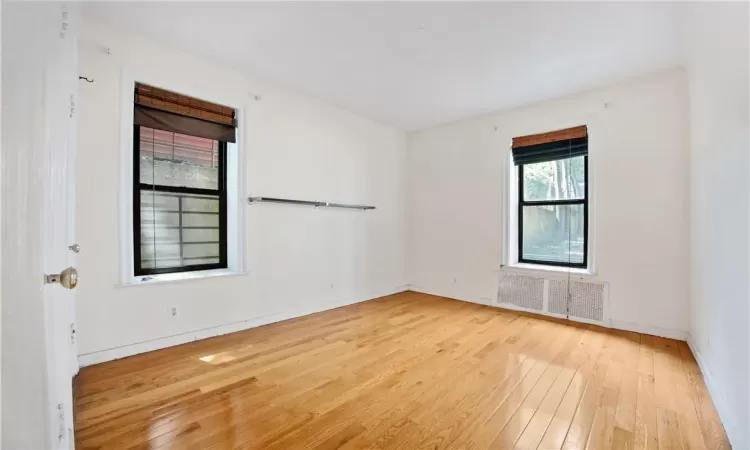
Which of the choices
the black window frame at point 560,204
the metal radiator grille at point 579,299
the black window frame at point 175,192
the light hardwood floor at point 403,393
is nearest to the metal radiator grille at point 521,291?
the metal radiator grille at point 579,299

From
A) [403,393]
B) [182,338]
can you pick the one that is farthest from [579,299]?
[182,338]

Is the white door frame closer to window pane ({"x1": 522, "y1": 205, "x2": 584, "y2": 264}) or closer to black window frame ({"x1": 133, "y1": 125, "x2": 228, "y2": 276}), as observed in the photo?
black window frame ({"x1": 133, "y1": 125, "x2": 228, "y2": 276})

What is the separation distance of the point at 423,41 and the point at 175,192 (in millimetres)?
2694

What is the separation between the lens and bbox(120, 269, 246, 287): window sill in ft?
8.80

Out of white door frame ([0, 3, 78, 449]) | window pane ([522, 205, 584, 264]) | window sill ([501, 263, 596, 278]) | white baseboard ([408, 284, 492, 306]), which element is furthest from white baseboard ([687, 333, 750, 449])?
white door frame ([0, 3, 78, 449])

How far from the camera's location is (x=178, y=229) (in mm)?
3131

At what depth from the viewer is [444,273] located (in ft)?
16.1

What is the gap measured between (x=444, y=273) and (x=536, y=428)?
10.6 ft

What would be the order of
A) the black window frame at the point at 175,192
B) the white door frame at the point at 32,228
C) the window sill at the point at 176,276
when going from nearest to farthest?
the white door frame at the point at 32,228 → the window sill at the point at 176,276 → the black window frame at the point at 175,192

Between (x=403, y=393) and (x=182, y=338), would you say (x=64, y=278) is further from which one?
(x=182, y=338)

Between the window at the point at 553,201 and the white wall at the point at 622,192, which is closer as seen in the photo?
the white wall at the point at 622,192

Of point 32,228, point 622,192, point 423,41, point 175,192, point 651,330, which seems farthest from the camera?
point 622,192

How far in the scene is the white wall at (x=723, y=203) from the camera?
1.46 meters

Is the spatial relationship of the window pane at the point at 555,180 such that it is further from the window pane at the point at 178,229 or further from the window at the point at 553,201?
the window pane at the point at 178,229
